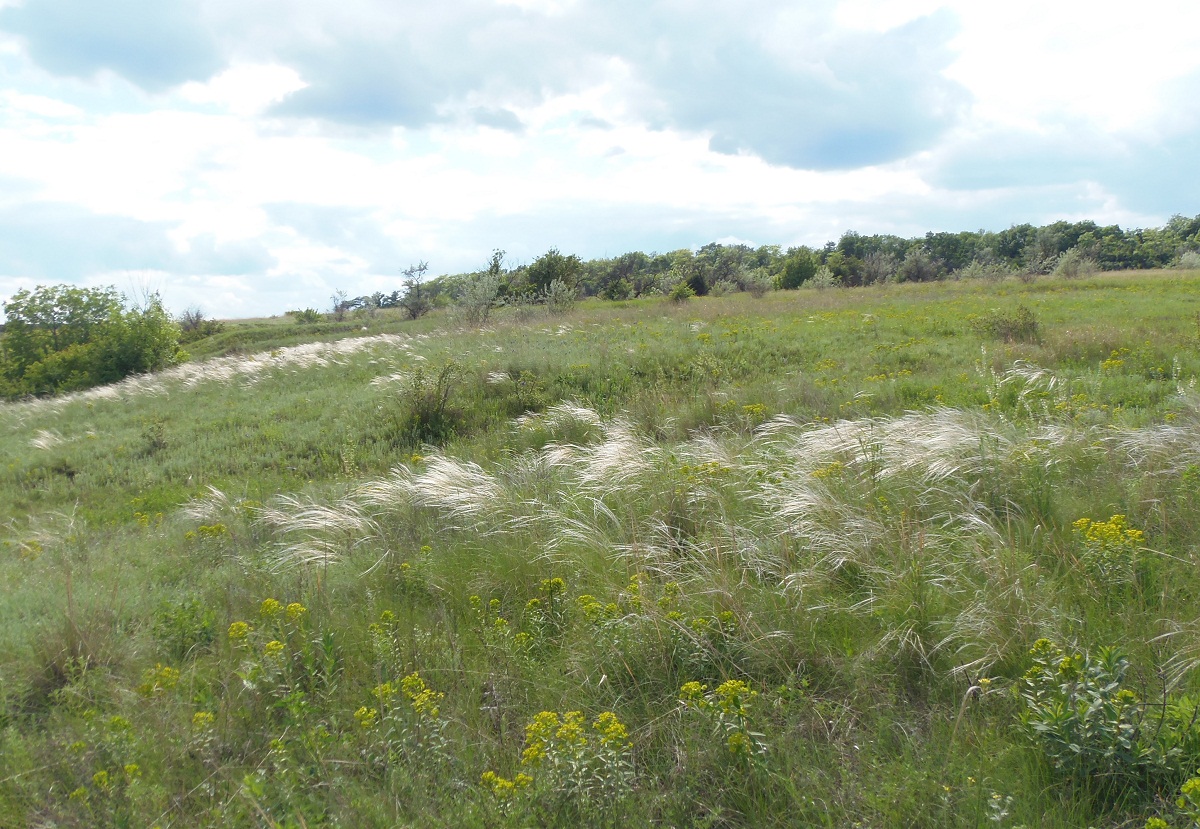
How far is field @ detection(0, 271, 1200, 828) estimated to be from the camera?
2.04m

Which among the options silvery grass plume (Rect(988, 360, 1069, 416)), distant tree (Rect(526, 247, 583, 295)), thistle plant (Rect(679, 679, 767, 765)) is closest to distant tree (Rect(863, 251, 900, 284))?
distant tree (Rect(526, 247, 583, 295))

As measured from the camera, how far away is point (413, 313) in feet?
162

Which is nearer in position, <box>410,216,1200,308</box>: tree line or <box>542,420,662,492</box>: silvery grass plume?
<box>542,420,662,492</box>: silvery grass plume

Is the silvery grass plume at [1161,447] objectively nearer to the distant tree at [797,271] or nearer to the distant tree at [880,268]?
the distant tree at [880,268]

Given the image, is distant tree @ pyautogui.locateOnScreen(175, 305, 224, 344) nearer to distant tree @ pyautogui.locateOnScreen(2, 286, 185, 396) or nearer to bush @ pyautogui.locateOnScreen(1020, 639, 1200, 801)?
distant tree @ pyautogui.locateOnScreen(2, 286, 185, 396)

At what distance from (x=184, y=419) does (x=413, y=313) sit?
3671cm

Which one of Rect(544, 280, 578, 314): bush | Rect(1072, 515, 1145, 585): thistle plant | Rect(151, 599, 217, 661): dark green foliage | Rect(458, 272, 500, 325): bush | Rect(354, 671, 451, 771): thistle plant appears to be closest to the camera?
Rect(354, 671, 451, 771): thistle plant

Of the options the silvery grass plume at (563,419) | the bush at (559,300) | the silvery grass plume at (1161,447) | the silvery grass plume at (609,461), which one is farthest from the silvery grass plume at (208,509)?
the bush at (559,300)

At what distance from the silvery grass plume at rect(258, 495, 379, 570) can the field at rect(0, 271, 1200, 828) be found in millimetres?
30

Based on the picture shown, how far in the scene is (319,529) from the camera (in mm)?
5070

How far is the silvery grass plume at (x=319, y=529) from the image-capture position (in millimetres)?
4441

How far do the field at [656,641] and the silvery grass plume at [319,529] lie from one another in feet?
0.10

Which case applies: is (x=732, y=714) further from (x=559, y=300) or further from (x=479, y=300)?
(x=479, y=300)

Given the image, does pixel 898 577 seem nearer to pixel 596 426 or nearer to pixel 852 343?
pixel 596 426
